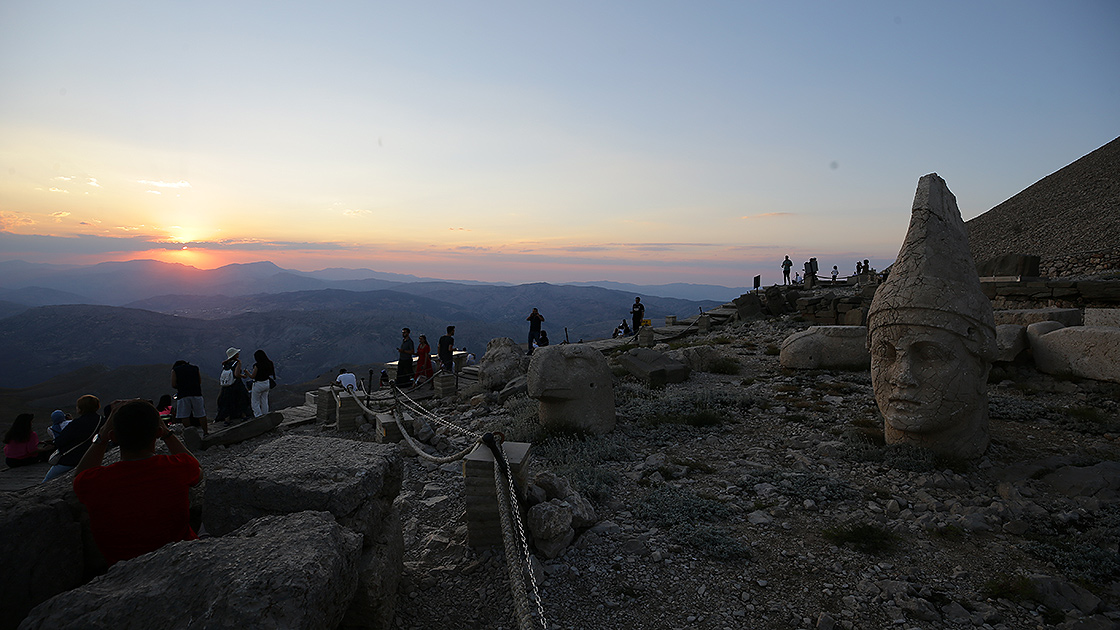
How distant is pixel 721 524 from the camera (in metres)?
4.70

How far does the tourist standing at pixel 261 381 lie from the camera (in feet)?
34.4

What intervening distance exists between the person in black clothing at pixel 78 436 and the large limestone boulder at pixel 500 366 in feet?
22.0

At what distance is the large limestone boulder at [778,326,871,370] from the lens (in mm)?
9812

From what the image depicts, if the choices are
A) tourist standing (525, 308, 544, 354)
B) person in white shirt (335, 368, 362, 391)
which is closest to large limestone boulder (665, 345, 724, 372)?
tourist standing (525, 308, 544, 354)

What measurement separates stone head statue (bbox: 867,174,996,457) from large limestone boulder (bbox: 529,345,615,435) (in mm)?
3630

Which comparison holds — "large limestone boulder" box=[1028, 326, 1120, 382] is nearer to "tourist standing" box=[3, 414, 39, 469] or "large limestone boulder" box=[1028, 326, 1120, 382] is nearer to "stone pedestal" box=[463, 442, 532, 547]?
"stone pedestal" box=[463, 442, 532, 547]

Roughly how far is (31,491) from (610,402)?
6069 mm

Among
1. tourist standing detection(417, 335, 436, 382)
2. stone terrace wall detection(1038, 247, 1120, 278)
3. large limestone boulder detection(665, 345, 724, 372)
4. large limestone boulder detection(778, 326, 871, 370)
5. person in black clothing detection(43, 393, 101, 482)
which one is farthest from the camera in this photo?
stone terrace wall detection(1038, 247, 1120, 278)

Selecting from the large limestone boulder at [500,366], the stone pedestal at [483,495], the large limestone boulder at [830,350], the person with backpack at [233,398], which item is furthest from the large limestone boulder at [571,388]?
the person with backpack at [233,398]

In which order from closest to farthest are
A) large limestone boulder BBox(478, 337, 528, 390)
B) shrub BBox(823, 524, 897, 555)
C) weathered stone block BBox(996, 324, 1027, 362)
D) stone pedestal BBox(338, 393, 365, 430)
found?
shrub BBox(823, 524, 897, 555)
weathered stone block BBox(996, 324, 1027, 362)
stone pedestal BBox(338, 393, 365, 430)
large limestone boulder BBox(478, 337, 528, 390)

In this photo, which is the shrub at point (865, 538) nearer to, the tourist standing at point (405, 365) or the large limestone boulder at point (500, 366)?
the large limestone boulder at point (500, 366)

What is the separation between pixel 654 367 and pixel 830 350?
3.58 metres

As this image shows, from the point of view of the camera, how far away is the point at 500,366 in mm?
11562

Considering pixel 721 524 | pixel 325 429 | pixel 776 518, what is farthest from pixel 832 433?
pixel 325 429
